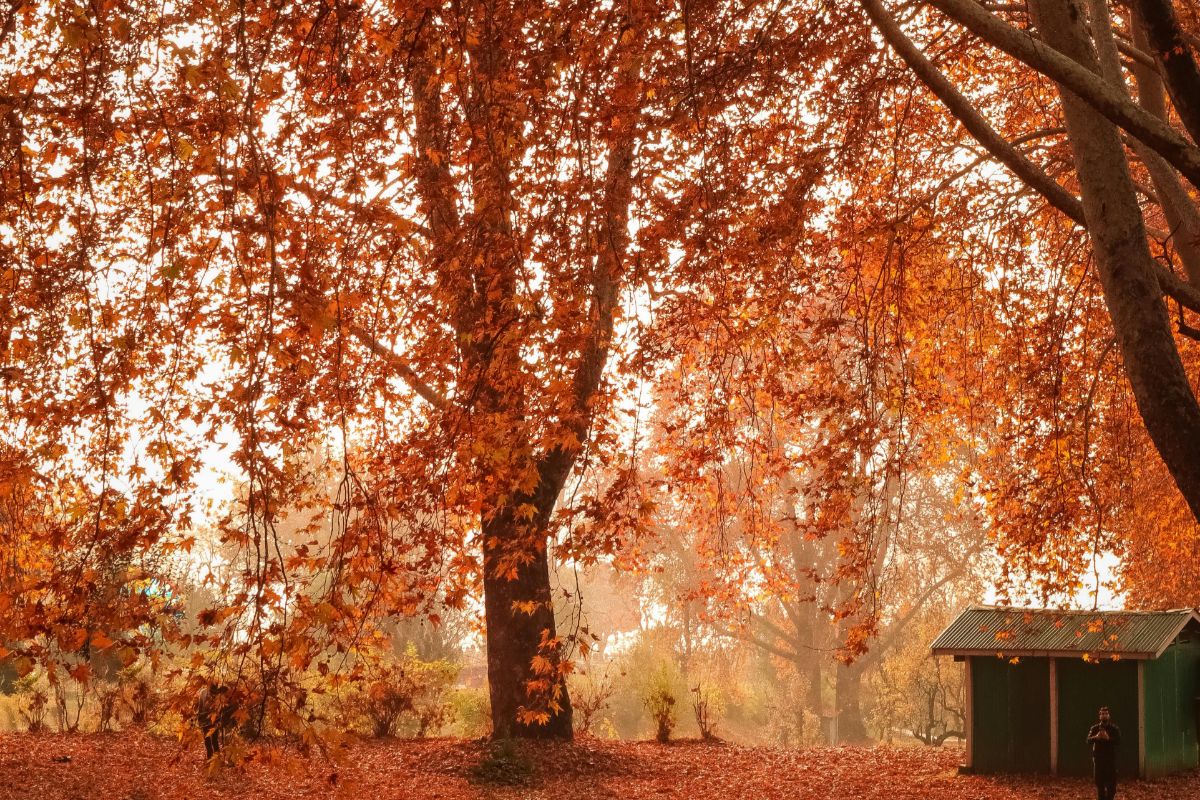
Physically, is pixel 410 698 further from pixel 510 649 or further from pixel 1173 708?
pixel 1173 708

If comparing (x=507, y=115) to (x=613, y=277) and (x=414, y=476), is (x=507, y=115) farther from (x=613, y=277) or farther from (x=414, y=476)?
(x=414, y=476)

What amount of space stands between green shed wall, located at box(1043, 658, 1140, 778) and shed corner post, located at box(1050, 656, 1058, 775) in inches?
2.6

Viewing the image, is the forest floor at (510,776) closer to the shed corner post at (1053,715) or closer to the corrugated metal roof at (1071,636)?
the shed corner post at (1053,715)

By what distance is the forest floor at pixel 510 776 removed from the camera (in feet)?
40.4

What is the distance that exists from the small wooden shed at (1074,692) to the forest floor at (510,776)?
1.49ft

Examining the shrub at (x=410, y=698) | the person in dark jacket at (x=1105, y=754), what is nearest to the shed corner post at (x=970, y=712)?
the person in dark jacket at (x=1105, y=754)

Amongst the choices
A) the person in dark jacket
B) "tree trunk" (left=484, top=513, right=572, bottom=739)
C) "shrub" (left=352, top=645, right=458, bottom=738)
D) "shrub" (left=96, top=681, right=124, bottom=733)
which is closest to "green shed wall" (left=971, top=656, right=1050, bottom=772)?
the person in dark jacket

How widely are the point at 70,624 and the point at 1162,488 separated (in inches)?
595

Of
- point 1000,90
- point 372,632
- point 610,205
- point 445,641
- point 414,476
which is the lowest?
point 445,641

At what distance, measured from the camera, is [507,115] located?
663cm

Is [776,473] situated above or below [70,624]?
above

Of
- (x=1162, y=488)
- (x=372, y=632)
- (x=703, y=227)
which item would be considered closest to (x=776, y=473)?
(x=703, y=227)

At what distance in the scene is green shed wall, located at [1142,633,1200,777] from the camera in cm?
1605

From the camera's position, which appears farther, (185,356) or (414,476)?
(185,356)
